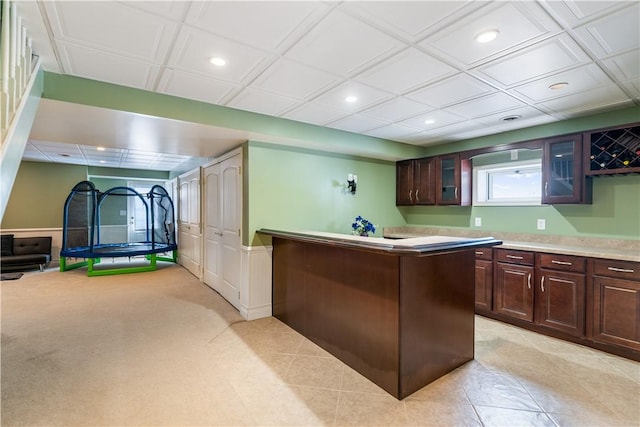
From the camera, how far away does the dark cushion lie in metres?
6.19

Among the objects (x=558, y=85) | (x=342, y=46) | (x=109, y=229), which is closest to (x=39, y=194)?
(x=109, y=229)

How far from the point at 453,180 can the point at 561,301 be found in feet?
6.73

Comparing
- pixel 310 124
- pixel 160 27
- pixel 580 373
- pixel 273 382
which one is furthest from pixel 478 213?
pixel 160 27

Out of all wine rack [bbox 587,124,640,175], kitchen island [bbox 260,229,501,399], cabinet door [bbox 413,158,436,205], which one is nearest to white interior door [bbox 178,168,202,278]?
kitchen island [bbox 260,229,501,399]

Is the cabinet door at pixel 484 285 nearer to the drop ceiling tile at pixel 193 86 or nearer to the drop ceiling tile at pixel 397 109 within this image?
the drop ceiling tile at pixel 397 109

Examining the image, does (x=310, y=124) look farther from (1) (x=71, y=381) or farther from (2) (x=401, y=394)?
(1) (x=71, y=381)

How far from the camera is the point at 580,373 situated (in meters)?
2.50

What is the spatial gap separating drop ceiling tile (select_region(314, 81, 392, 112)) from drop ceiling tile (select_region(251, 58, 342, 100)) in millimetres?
120

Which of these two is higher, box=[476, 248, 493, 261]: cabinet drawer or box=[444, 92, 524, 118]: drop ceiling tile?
box=[444, 92, 524, 118]: drop ceiling tile

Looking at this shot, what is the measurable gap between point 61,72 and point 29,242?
623 cm

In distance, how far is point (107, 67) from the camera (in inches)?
89.4

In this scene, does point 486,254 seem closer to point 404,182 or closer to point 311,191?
point 404,182

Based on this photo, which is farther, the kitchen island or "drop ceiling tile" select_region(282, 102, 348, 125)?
"drop ceiling tile" select_region(282, 102, 348, 125)

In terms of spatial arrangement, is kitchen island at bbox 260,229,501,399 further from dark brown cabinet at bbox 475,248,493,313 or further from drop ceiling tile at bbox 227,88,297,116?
drop ceiling tile at bbox 227,88,297,116
